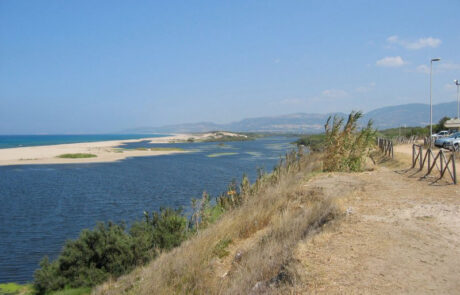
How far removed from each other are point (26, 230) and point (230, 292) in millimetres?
13407

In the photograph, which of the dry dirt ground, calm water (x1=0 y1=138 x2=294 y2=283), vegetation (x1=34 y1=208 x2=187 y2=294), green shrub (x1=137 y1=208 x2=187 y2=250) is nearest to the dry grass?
the dry dirt ground

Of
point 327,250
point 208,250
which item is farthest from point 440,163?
point 208,250

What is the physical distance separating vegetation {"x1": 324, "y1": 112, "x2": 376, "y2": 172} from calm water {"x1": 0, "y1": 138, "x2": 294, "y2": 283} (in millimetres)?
3756

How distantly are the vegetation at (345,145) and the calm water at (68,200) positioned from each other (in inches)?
148

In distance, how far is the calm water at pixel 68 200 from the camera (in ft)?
43.3

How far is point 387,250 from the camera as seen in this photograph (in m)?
5.91

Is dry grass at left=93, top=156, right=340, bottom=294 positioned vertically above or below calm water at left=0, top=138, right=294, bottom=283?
above

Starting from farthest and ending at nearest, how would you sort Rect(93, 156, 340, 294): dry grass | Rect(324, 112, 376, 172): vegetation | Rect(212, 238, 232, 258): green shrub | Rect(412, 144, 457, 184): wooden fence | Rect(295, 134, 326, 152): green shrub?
Rect(295, 134, 326, 152): green shrub, Rect(324, 112, 376, 172): vegetation, Rect(412, 144, 457, 184): wooden fence, Rect(212, 238, 232, 258): green shrub, Rect(93, 156, 340, 294): dry grass

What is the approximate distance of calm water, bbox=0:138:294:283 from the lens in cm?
1321

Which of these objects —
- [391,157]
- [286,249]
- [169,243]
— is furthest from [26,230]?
[391,157]

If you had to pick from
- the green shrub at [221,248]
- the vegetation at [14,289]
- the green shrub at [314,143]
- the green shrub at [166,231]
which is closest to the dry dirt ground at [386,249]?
the green shrub at [221,248]

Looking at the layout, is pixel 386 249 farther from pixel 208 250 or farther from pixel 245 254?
pixel 208 250

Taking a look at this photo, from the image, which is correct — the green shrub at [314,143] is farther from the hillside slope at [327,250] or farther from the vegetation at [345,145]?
the hillside slope at [327,250]

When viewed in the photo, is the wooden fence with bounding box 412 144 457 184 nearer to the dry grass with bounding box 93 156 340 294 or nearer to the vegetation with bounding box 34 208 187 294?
the dry grass with bounding box 93 156 340 294
